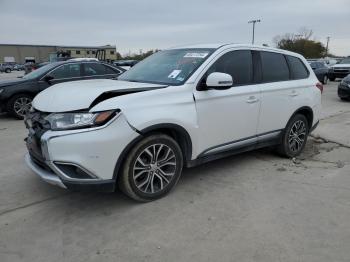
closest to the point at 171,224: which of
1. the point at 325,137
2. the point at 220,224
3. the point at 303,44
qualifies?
the point at 220,224

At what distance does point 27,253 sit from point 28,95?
716cm

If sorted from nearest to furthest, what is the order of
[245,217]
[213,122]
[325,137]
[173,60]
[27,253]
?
[27,253]
[245,217]
[213,122]
[173,60]
[325,137]

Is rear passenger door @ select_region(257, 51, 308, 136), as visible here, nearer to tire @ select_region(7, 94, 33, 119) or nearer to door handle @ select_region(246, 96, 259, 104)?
door handle @ select_region(246, 96, 259, 104)

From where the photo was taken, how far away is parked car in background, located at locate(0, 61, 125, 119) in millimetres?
9039

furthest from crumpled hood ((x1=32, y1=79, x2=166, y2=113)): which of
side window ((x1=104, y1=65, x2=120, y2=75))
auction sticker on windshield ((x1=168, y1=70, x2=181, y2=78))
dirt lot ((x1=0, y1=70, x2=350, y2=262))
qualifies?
side window ((x1=104, y1=65, x2=120, y2=75))

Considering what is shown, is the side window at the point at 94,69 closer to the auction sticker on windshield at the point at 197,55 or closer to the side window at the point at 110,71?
the side window at the point at 110,71

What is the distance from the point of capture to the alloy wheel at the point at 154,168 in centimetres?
363

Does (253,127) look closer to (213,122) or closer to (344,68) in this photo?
(213,122)

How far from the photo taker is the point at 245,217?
11.5 ft

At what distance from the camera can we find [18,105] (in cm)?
916

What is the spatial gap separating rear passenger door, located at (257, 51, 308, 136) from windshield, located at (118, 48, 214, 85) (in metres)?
1.03

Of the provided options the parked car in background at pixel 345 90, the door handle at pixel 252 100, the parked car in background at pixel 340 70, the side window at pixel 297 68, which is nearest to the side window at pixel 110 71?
the side window at pixel 297 68

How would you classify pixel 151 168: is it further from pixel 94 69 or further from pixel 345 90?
pixel 345 90

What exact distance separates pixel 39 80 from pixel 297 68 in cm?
683
